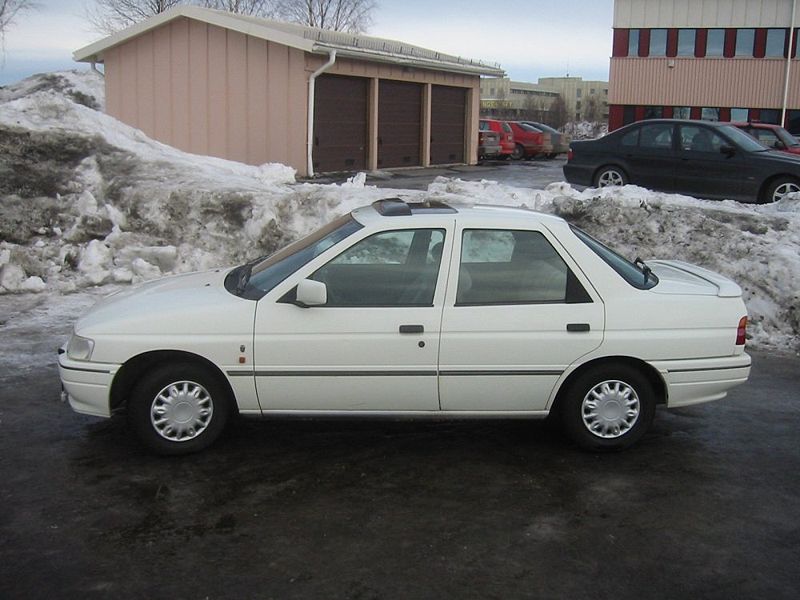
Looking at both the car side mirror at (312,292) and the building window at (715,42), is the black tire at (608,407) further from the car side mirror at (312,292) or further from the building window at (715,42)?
the building window at (715,42)

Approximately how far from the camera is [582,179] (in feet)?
53.6

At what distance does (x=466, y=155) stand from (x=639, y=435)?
25539 millimetres

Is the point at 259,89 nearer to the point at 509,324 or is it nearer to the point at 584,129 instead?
the point at 509,324

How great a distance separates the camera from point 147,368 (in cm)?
544

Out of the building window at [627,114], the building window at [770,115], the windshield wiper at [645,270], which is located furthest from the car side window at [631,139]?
the building window at [627,114]

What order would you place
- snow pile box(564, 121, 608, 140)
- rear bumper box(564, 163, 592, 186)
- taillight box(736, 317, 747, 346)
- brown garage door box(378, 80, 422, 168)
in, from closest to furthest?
taillight box(736, 317, 747, 346) → rear bumper box(564, 163, 592, 186) → brown garage door box(378, 80, 422, 168) → snow pile box(564, 121, 608, 140)

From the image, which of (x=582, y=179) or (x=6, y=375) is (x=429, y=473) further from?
(x=582, y=179)

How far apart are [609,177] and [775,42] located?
28.5 metres

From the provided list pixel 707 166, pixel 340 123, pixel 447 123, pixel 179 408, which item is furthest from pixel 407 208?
pixel 447 123

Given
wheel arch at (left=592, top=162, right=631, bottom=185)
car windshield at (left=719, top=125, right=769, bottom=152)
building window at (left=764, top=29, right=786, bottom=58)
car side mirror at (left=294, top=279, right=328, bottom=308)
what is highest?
building window at (left=764, top=29, right=786, bottom=58)

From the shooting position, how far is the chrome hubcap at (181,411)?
5.37m

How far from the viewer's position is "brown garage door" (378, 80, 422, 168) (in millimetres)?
25125

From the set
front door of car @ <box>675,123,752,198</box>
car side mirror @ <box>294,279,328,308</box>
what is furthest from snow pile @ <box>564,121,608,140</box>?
car side mirror @ <box>294,279,328,308</box>

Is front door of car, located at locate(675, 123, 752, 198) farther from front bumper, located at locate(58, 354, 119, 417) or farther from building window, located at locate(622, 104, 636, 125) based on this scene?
building window, located at locate(622, 104, 636, 125)
